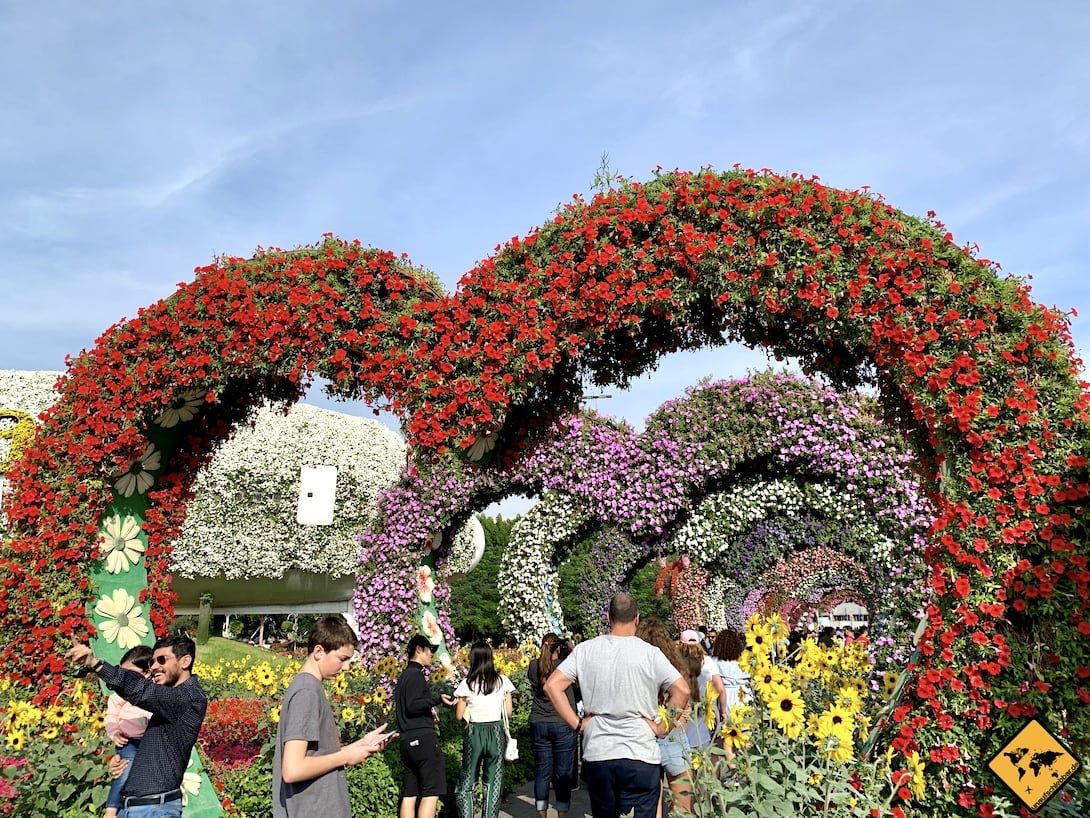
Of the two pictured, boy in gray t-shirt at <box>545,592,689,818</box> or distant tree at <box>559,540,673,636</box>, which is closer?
boy in gray t-shirt at <box>545,592,689,818</box>

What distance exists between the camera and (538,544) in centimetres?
1379

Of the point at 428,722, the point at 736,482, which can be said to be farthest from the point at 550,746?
the point at 736,482

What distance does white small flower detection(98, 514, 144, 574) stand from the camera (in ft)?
19.8

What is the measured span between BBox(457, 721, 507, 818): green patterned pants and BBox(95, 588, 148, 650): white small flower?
258 centimetres

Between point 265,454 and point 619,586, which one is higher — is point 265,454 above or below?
above

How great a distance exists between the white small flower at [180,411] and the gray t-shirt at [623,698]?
3.83 m

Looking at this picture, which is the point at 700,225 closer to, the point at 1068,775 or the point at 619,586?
the point at 1068,775

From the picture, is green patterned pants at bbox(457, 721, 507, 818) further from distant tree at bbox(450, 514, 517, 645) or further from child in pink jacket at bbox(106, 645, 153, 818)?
distant tree at bbox(450, 514, 517, 645)

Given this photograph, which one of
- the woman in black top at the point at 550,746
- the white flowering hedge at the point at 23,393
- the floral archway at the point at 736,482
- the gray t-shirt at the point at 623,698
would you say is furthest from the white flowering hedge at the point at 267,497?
the gray t-shirt at the point at 623,698

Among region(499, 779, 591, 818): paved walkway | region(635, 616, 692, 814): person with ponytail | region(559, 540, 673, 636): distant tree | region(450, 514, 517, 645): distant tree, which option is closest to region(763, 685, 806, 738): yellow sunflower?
region(635, 616, 692, 814): person with ponytail

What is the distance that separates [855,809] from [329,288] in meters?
4.35

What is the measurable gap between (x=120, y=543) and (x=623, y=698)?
13.7 feet

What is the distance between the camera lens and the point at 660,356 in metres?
5.63

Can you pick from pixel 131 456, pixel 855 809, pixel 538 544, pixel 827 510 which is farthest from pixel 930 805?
pixel 538 544
